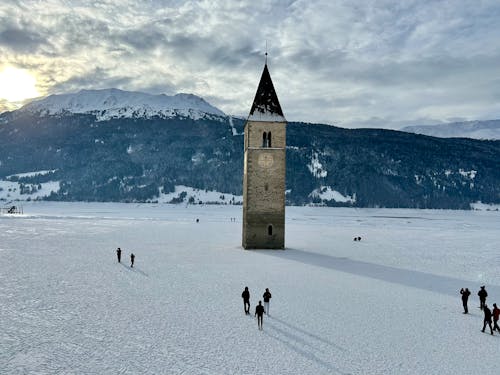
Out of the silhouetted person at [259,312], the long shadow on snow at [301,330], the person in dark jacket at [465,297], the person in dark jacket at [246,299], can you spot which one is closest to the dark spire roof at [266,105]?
the person in dark jacket at [246,299]

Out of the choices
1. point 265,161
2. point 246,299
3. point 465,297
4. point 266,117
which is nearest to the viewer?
point 246,299

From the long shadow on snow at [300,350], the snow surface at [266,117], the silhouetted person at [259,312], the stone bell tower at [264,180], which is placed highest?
the snow surface at [266,117]

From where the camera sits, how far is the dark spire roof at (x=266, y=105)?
4788 cm

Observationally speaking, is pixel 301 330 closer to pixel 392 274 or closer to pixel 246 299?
pixel 246 299

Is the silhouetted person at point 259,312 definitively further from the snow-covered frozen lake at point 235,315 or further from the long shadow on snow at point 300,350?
the long shadow on snow at point 300,350

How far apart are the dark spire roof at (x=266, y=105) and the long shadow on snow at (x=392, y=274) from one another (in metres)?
15.3

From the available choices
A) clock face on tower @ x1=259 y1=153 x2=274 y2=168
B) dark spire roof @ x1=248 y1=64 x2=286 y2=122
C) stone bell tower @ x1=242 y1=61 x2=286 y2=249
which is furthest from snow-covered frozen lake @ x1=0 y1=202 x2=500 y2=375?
dark spire roof @ x1=248 y1=64 x2=286 y2=122

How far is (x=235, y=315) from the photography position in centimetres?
2034

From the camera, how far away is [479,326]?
765 inches

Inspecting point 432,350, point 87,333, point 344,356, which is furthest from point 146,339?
point 432,350

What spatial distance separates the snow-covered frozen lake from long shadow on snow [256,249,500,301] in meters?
0.10

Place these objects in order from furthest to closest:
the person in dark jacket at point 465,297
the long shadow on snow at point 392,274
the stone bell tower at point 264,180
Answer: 1. the stone bell tower at point 264,180
2. the long shadow on snow at point 392,274
3. the person in dark jacket at point 465,297

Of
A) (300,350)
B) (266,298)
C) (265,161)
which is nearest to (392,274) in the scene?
(266,298)

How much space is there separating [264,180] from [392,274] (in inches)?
750
